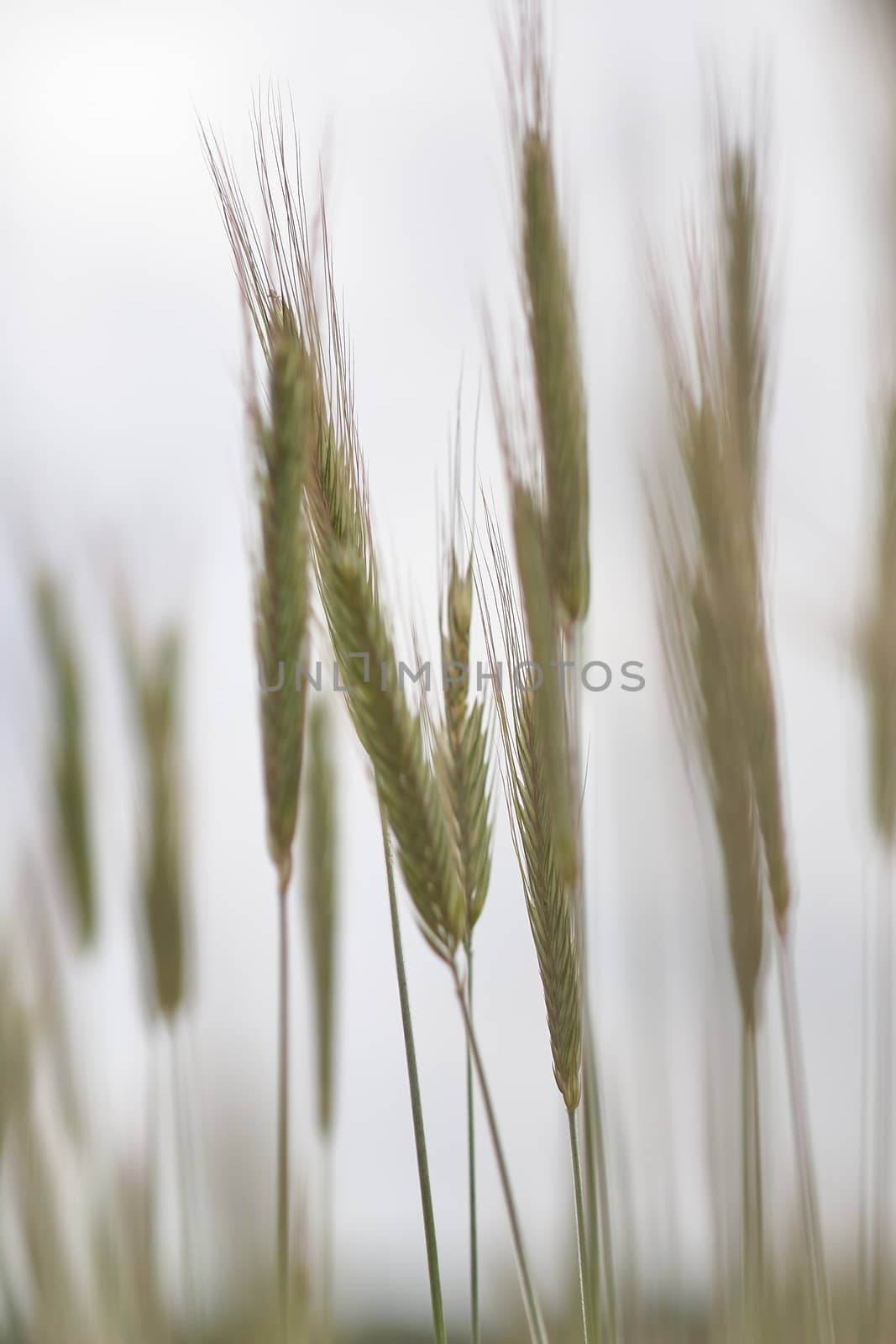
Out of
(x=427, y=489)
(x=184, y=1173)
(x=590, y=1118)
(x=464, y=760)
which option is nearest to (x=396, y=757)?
(x=464, y=760)

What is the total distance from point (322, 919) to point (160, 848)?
0.29 feet

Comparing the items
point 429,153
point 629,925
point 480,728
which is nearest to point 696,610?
point 480,728

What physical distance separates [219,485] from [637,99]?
0.59 meters

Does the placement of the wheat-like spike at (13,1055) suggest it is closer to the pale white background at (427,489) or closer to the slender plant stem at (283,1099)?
the pale white background at (427,489)

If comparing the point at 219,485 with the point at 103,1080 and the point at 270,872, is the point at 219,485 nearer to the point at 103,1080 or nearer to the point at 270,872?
the point at 270,872

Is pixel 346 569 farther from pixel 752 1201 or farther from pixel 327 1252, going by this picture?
pixel 327 1252

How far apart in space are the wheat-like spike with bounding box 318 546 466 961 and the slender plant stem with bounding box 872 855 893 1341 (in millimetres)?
301

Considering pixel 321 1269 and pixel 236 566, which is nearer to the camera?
pixel 321 1269

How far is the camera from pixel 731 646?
0.91 feet

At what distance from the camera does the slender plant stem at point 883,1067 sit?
45 centimetres

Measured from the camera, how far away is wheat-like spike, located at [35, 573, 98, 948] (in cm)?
54

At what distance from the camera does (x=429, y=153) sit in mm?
993

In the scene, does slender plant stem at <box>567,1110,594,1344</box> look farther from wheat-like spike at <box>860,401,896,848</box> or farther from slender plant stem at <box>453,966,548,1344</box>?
wheat-like spike at <box>860,401,896,848</box>

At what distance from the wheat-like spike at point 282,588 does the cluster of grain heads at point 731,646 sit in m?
0.12
